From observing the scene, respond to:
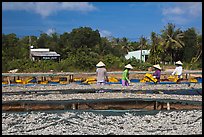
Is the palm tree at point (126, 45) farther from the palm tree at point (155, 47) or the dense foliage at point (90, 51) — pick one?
the palm tree at point (155, 47)

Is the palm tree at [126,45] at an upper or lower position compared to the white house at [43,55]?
upper

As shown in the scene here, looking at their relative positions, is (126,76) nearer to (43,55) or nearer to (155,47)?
(155,47)

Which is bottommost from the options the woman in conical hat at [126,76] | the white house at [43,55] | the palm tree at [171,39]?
the woman in conical hat at [126,76]

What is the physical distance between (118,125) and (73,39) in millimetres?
36288

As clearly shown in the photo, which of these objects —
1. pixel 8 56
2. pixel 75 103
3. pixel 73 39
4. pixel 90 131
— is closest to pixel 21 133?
pixel 90 131

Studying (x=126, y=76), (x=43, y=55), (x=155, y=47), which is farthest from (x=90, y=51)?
(x=126, y=76)

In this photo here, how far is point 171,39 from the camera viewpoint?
36.5 m

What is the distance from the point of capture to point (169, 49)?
123 ft

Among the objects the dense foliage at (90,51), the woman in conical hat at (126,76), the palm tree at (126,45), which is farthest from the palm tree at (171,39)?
the woman in conical hat at (126,76)

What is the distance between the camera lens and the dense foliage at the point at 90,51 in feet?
94.2

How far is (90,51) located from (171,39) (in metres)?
9.41

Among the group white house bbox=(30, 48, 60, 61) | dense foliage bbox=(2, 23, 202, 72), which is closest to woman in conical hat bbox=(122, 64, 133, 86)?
dense foliage bbox=(2, 23, 202, 72)

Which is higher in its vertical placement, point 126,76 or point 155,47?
point 155,47

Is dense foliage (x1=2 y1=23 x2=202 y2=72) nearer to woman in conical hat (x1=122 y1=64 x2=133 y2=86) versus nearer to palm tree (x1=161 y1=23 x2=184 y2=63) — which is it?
palm tree (x1=161 y1=23 x2=184 y2=63)
